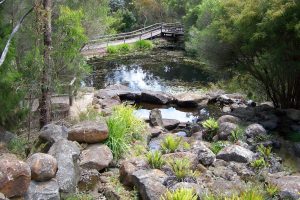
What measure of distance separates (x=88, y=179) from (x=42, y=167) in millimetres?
1411

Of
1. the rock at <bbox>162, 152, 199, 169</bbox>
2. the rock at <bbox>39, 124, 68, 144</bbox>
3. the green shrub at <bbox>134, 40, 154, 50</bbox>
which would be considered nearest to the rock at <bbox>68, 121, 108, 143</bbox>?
the rock at <bbox>39, 124, 68, 144</bbox>

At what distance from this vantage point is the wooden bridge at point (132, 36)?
25.0 metres

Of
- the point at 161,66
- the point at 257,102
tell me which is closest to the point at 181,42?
the point at 161,66

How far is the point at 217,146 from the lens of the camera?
384 inches

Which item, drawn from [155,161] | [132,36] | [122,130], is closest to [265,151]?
[155,161]

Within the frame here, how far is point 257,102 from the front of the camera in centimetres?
1595

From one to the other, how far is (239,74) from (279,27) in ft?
14.6

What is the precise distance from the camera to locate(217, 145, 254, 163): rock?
8609 mm

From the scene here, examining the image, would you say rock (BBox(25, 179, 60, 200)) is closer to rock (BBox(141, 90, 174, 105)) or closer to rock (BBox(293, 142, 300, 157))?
rock (BBox(293, 142, 300, 157))

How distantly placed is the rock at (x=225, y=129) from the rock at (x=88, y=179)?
15.2 feet

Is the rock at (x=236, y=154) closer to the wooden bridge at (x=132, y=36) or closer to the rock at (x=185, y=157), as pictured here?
the rock at (x=185, y=157)

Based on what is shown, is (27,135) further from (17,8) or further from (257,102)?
(257,102)

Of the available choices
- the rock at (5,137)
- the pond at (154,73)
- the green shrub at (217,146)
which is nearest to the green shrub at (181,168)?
the green shrub at (217,146)

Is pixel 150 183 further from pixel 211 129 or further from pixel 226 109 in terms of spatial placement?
pixel 226 109
